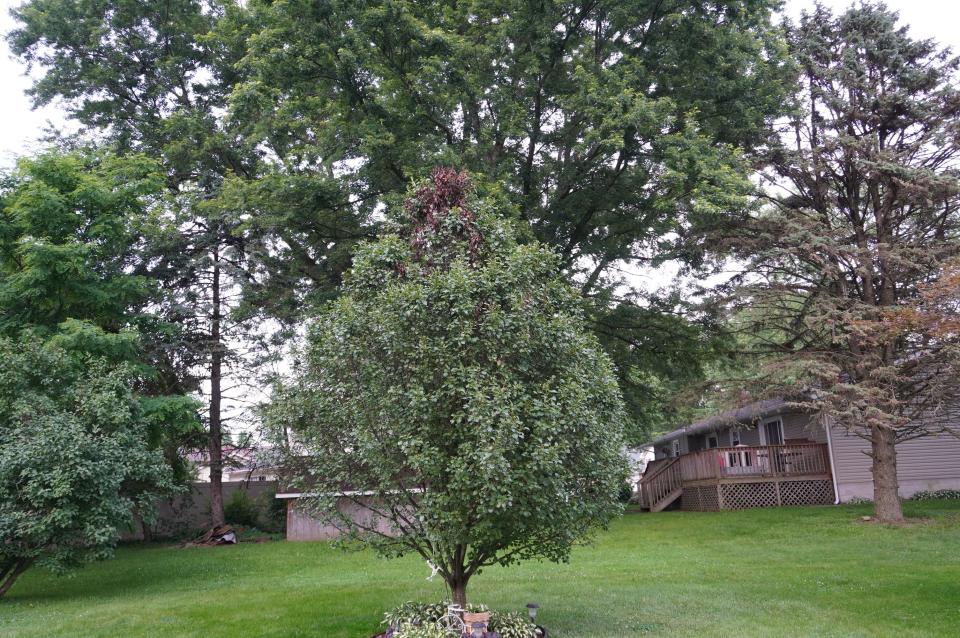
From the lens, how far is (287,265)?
17.5m

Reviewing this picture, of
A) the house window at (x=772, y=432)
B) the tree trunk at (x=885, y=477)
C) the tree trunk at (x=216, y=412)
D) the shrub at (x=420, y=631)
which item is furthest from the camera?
the house window at (x=772, y=432)

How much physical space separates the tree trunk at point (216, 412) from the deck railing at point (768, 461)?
1387 centimetres

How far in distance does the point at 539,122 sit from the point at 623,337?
5501 millimetres

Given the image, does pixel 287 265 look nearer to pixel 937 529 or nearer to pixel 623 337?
pixel 623 337

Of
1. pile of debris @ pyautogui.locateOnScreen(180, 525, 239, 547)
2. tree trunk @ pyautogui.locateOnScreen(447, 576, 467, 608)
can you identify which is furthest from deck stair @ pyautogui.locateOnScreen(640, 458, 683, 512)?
tree trunk @ pyautogui.locateOnScreen(447, 576, 467, 608)

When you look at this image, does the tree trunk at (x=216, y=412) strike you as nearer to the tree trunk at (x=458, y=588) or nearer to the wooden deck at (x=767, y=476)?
the wooden deck at (x=767, y=476)

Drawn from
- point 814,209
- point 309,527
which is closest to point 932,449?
point 814,209

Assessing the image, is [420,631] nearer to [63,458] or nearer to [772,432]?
[63,458]

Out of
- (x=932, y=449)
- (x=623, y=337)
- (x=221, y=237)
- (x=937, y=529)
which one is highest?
(x=221, y=237)

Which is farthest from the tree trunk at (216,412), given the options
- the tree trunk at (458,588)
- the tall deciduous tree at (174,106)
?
the tree trunk at (458,588)

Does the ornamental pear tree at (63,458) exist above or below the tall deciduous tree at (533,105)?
below

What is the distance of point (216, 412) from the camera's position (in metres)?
Answer: 20.8

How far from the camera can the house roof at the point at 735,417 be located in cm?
1662

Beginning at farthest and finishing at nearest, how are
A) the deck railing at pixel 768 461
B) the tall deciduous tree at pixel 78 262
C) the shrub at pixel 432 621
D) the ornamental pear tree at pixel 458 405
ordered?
the deck railing at pixel 768 461 < the tall deciduous tree at pixel 78 262 < the shrub at pixel 432 621 < the ornamental pear tree at pixel 458 405
